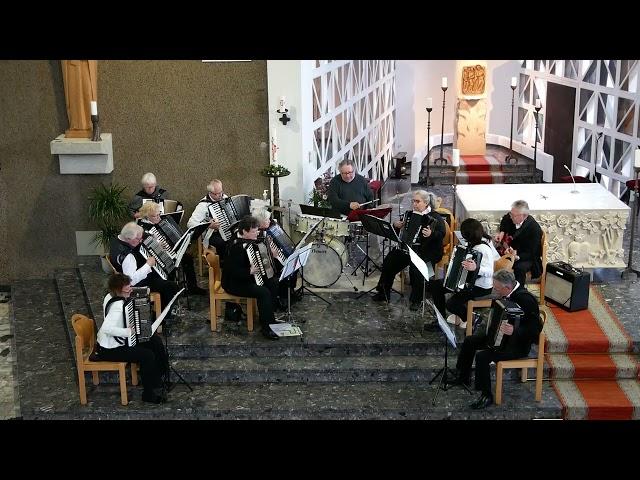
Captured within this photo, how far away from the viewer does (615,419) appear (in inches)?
331

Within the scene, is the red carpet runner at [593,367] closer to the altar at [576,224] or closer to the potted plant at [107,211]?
the altar at [576,224]

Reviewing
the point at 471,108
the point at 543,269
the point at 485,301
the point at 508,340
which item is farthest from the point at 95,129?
the point at 471,108

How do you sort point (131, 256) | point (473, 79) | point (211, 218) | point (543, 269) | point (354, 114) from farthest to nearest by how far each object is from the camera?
point (473, 79) < point (354, 114) < point (211, 218) < point (543, 269) < point (131, 256)

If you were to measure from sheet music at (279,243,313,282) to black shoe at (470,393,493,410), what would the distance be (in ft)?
7.01

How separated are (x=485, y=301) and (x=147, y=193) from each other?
412 cm

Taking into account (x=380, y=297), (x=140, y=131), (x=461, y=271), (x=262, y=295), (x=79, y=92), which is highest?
(x=79, y=92)

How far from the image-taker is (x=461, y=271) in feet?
29.5

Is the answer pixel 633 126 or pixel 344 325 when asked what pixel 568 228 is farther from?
pixel 633 126

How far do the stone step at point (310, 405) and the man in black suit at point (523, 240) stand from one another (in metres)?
1.44

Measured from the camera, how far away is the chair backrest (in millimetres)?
8328

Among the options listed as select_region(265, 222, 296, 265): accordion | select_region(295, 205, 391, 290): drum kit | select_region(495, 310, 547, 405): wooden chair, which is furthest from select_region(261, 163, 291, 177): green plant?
select_region(495, 310, 547, 405): wooden chair

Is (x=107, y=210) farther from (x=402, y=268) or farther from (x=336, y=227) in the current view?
(x=402, y=268)

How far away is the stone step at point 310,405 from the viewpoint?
8.35 m

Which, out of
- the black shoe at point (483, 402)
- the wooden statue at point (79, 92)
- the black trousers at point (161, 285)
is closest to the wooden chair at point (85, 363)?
the black trousers at point (161, 285)
